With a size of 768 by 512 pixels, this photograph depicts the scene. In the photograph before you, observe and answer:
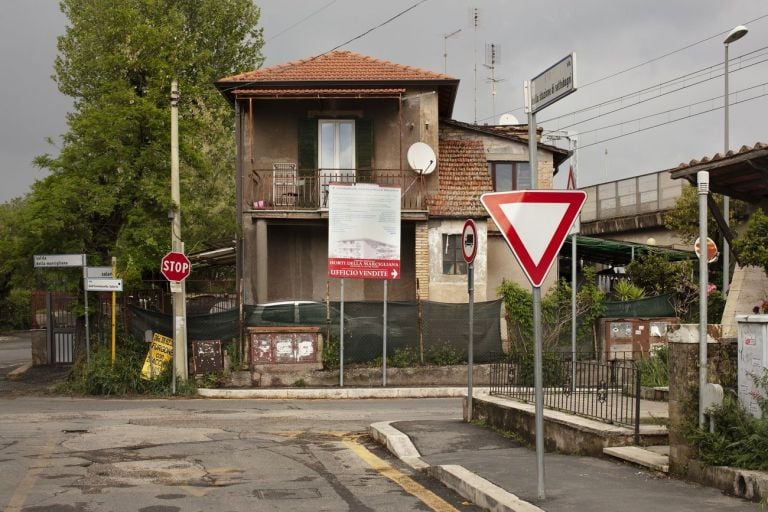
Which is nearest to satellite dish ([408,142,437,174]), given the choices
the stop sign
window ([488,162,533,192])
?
window ([488,162,533,192])

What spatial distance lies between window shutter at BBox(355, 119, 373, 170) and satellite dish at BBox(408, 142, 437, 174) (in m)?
1.34

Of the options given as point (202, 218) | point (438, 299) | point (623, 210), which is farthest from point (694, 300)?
point (623, 210)

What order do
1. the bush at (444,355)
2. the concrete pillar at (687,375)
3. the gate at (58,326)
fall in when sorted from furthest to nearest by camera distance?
the gate at (58,326)
the bush at (444,355)
the concrete pillar at (687,375)

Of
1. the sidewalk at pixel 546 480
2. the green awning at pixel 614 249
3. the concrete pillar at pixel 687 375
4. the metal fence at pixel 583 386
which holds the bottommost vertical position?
the sidewalk at pixel 546 480

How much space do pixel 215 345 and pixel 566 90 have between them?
17.5 m

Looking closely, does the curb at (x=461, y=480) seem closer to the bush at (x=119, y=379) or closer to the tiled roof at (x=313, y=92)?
the bush at (x=119, y=379)

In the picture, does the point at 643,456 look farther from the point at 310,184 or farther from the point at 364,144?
the point at 364,144

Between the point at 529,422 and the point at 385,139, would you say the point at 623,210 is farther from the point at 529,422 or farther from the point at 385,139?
the point at 529,422

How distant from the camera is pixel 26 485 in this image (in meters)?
9.09

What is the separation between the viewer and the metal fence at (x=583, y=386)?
10641mm

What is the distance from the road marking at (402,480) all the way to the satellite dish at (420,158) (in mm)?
15889

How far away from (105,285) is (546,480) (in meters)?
15.6

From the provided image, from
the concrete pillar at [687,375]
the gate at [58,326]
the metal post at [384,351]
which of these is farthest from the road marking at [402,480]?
the gate at [58,326]

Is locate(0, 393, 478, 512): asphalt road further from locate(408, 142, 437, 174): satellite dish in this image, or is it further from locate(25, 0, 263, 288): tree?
locate(408, 142, 437, 174): satellite dish
